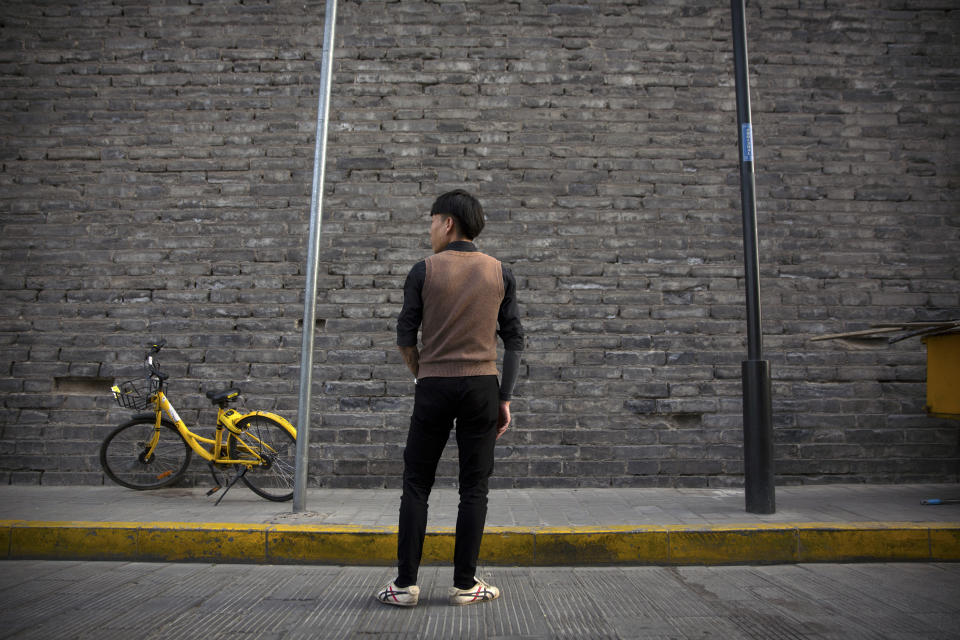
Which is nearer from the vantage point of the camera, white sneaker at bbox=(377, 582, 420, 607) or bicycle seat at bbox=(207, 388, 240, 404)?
white sneaker at bbox=(377, 582, 420, 607)

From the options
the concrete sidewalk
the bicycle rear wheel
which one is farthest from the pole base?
the bicycle rear wheel

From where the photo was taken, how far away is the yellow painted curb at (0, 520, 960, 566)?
3451 mm

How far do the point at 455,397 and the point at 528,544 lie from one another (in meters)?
1.41

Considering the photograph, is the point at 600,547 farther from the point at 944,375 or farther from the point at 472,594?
the point at 944,375

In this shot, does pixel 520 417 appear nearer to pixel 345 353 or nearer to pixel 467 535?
pixel 345 353

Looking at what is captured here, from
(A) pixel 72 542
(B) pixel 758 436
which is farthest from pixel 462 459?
(A) pixel 72 542

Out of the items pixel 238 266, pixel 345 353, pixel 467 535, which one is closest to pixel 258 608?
pixel 467 535

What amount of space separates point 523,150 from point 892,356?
3.92 metres

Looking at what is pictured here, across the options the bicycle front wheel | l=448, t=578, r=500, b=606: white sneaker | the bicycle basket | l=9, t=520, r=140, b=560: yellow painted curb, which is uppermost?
the bicycle basket

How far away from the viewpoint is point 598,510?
4.10 meters

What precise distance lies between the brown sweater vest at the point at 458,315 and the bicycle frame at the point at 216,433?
8.01 feet

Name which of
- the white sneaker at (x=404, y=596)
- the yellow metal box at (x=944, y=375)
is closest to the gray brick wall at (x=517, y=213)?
the yellow metal box at (x=944, y=375)

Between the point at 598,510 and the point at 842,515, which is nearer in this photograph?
the point at 842,515

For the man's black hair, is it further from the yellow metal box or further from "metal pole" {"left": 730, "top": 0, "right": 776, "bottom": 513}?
the yellow metal box
